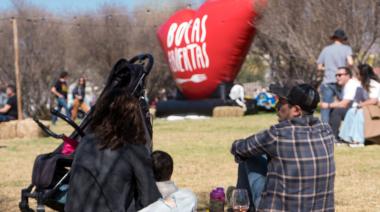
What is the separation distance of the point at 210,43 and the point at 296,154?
16.0m

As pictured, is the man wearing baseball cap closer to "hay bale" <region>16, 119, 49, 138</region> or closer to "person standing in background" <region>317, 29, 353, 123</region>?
"person standing in background" <region>317, 29, 353, 123</region>

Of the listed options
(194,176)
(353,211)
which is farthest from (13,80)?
(353,211)

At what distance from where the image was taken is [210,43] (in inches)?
787

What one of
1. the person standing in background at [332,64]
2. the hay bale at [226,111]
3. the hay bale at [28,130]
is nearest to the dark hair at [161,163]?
the person standing in background at [332,64]

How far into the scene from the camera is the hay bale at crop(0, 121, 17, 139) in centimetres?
1472

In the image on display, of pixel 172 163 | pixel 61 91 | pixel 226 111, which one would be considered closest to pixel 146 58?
pixel 172 163

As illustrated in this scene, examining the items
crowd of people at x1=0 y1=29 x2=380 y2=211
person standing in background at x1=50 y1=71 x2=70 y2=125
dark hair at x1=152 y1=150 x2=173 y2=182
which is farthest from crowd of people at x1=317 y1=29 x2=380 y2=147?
person standing in background at x1=50 y1=71 x2=70 y2=125

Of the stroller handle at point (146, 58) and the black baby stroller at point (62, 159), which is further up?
the stroller handle at point (146, 58)

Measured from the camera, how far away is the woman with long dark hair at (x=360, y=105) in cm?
1102

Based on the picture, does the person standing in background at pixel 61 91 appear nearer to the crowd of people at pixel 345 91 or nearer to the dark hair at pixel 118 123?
the crowd of people at pixel 345 91

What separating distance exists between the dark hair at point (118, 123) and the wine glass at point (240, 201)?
1.92 ft

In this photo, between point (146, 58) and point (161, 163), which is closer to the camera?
point (161, 163)

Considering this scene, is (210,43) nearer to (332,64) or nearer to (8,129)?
(8,129)

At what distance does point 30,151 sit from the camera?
11.8 m
